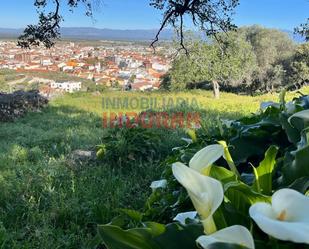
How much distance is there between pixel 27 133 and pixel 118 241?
7.44 meters

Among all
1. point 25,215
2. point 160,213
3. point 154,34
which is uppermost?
point 154,34

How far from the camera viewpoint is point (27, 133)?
7863 mm

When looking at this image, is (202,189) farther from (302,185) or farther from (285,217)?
(302,185)

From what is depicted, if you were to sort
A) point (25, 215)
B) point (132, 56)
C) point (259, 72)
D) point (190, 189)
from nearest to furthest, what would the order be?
point (190, 189) < point (25, 215) < point (132, 56) < point (259, 72)

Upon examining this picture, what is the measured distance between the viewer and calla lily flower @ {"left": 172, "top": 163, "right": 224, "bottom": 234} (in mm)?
667

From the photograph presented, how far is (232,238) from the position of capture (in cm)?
63

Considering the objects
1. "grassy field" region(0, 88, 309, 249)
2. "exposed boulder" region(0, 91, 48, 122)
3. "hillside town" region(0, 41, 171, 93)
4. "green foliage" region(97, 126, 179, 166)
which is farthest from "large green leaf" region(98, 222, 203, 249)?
"hillside town" region(0, 41, 171, 93)

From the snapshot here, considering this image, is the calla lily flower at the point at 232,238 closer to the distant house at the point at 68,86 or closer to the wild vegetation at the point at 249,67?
the wild vegetation at the point at 249,67

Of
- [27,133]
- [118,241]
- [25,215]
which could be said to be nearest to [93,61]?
[27,133]

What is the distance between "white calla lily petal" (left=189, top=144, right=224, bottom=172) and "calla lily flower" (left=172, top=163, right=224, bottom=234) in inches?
3.5

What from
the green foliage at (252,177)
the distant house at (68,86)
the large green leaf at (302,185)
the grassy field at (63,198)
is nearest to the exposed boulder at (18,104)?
the distant house at (68,86)

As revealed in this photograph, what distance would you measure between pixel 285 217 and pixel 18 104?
41.0ft

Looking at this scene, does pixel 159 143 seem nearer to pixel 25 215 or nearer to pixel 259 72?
pixel 25 215

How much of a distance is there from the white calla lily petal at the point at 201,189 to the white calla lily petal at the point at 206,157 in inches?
3.5
